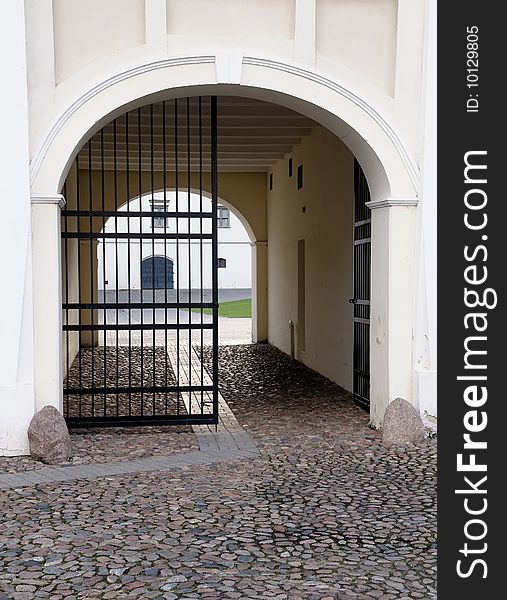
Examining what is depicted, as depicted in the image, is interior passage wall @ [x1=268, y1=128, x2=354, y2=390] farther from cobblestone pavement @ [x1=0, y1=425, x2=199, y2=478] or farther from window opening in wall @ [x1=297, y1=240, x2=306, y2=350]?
cobblestone pavement @ [x1=0, y1=425, x2=199, y2=478]

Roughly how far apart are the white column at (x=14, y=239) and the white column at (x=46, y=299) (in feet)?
0.52

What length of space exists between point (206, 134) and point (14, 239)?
20.2 ft

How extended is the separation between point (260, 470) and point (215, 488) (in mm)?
630

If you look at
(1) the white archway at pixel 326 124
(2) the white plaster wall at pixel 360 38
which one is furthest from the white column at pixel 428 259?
(2) the white plaster wall at pixel 360 38

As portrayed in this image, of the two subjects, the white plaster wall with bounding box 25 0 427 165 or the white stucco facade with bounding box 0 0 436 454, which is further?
the white plaster wall with bounding box 25 0 427 165

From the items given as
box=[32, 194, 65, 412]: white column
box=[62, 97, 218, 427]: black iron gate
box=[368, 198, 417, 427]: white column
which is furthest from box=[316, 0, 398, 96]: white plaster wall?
box=[32, 194, 65, 412]: white column

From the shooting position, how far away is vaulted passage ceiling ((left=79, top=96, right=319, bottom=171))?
11.0m

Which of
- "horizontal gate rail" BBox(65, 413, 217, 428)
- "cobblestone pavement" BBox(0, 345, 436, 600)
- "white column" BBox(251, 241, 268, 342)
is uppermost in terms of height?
"white column" BBox(251, 241, 268, 342)

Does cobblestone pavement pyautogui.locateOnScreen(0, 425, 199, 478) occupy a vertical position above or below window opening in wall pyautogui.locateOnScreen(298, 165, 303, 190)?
below

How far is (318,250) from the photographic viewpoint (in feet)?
43.0

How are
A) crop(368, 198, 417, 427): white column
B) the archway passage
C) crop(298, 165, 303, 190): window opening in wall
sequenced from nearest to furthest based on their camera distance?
crop(368, 198, 417, 427): white column → the archway passage → crop(298, 165, 303, 190): window opening in wall

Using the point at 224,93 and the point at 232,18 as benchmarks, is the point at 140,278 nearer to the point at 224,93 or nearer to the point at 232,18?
the point at 224,93

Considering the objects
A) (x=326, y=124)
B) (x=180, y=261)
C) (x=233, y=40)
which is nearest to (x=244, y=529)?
(x=326, y=124)

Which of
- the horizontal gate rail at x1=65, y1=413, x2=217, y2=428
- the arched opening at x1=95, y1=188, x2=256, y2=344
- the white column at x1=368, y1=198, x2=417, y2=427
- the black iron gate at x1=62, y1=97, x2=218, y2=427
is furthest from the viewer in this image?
the arched opening at x1=95, y1=188, x2=256, y2=344
